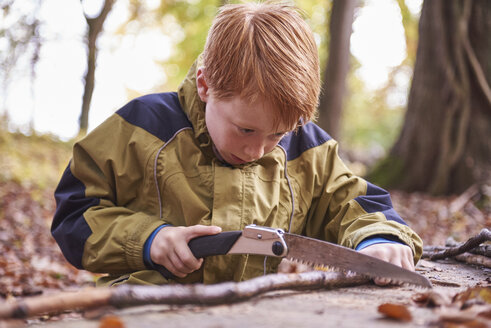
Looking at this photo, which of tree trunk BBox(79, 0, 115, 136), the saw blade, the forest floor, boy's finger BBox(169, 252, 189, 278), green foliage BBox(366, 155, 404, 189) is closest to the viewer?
the forest floor

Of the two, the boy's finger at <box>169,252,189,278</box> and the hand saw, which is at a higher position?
the hand saw

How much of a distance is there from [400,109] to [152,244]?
87.7ft

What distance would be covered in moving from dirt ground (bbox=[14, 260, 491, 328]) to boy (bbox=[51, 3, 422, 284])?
15.0 inches

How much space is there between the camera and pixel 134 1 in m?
16.6

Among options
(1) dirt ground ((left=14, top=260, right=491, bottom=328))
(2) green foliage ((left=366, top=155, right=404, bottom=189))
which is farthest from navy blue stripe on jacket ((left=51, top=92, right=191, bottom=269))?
(2) green foliage ((left=366, top=155, right=404, bottom=189))

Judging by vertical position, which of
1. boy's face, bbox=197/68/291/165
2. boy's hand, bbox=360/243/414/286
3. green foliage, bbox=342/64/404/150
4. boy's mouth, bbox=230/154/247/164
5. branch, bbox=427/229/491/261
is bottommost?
green foliage, bbox=342/64/404/150

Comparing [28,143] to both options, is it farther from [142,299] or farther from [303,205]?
[142,299]

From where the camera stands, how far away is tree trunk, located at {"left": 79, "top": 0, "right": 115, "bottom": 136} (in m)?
14.7

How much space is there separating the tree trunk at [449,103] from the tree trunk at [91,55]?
1042 cm

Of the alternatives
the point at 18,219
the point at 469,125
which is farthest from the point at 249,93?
the point at 18,219

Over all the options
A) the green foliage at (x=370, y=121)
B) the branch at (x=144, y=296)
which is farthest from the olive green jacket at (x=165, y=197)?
the green foliage at (x=370, y=121)

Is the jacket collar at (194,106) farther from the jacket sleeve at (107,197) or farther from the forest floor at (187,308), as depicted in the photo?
the forest floor at (187,308)

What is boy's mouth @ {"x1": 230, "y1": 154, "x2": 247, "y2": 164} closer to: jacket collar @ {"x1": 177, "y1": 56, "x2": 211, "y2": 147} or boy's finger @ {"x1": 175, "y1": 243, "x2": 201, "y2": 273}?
jacket collar @ {"x1": 177, "y1": 56, "x2": 211, "y2": 147}

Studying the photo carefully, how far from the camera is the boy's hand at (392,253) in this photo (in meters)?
2.24
